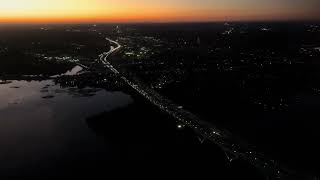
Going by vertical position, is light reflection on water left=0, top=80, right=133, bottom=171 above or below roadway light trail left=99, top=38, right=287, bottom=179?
below

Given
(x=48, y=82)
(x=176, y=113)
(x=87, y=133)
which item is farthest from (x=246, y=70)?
(x=87, y=133)

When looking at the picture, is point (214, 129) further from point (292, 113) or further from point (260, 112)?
point (292, 113)

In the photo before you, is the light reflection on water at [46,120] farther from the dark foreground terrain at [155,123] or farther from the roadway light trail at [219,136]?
the roadway light trail at [219,136]

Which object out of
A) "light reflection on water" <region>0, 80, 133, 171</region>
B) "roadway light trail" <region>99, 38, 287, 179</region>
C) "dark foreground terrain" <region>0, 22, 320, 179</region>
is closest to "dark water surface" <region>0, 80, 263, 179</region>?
"light reflection on water" <region>0, 80, 133, 171</region>

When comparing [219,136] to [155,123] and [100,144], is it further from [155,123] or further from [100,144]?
[100,144]

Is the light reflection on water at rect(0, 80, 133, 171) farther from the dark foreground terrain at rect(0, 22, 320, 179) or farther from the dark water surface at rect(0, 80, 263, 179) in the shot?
the dark foreground terrain at rect(0, 22, 320, 179)

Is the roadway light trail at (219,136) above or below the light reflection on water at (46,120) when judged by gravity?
above

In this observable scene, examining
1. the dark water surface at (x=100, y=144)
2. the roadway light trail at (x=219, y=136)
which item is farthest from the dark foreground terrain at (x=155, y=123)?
the roadway light trail at (x=219, y=136)

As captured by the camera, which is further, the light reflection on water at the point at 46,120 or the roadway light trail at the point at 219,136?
the light reflection on water at the point at 46,120

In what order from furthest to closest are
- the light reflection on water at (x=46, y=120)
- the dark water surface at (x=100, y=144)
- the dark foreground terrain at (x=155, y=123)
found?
the light reflection on water at (x=46, y=120)
the dark foreground terrain at (x=155, y=123)
the dark water surface at (x=100, y=144)
